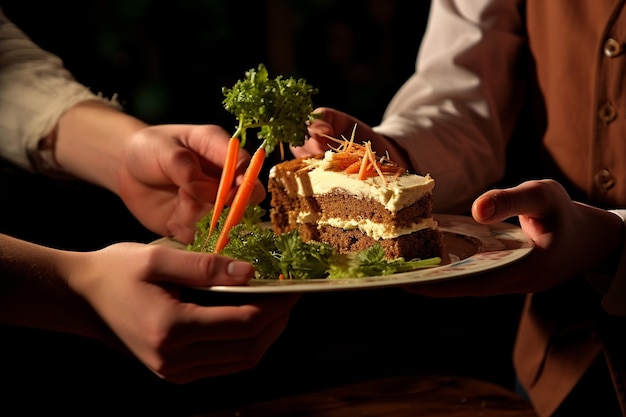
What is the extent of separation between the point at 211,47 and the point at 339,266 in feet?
5.40

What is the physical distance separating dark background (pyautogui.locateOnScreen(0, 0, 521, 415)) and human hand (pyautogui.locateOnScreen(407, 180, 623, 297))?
1.16 m

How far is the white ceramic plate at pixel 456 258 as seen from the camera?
1.21 meters

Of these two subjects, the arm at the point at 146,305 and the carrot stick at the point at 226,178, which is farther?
the carrot stick at the point at 226,178

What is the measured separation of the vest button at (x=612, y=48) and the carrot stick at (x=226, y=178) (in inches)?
32.4

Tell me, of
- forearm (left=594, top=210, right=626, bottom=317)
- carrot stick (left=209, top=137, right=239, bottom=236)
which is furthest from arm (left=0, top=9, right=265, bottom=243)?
forearm (left=594, top=210, right=626, bottom=317)

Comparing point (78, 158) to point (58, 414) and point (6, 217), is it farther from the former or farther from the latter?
point (58, 414)

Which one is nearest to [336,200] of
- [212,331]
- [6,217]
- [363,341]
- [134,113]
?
[212,331]

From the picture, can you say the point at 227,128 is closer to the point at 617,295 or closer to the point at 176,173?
the point at 176,173

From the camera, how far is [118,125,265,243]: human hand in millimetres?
1756

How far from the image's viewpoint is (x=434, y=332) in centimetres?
342

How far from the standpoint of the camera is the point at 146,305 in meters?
1.26

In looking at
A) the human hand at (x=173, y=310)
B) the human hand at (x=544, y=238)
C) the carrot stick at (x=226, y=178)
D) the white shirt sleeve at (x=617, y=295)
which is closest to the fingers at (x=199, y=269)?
the human hand at (x=173, y=310)

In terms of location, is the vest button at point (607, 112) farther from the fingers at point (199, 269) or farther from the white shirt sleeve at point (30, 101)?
the white shirt sleeve at point (30, 101)

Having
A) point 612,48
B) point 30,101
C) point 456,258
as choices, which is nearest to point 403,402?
point 456,258
